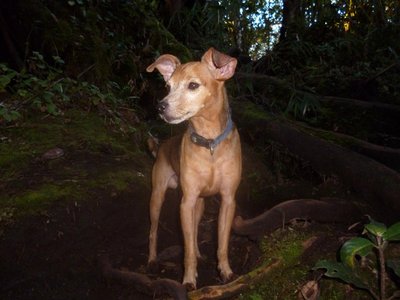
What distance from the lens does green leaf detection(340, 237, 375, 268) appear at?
2.44m

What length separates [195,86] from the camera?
3.40 metres

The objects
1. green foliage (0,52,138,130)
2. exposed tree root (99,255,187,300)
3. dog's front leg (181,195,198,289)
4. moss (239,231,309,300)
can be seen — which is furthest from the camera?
green foliage (0,52,138,130)

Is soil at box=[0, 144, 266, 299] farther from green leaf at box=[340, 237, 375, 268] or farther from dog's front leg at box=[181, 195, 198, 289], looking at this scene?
green leaf at box=[340, 237, 375, 268]

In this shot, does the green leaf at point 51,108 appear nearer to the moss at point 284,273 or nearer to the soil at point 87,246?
the soil at point 87,246

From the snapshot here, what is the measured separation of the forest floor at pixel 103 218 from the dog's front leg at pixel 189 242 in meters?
0.43

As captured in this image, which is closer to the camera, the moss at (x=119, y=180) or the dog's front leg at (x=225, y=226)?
the dog's front leg at (x=225, y=226)

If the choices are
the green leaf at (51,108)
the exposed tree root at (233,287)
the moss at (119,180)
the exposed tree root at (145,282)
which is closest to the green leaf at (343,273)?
the exposed tree root at (233,287)

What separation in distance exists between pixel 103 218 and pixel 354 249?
99.4 inches

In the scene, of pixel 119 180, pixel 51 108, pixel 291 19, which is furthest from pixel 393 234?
pixel 291 19

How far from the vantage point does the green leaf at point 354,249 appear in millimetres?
2436

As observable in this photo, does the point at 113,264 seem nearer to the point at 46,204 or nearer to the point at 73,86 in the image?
the point at 46,204

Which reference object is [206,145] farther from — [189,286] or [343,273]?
[343,273]

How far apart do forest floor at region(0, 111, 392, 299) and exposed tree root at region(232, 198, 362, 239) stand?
3.4 inches

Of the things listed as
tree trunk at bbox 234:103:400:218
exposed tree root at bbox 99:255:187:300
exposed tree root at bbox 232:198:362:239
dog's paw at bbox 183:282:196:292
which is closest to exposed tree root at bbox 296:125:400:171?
tree trunk at bbox 234:103:400:218
